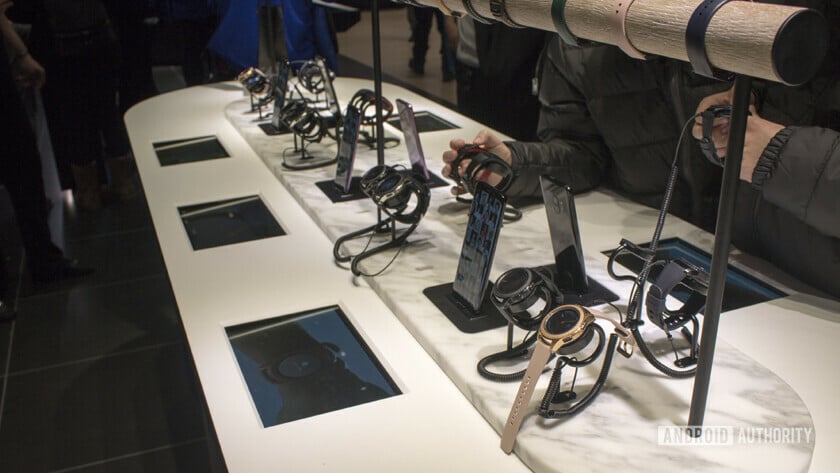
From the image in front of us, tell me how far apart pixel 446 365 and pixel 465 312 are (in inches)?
5.8

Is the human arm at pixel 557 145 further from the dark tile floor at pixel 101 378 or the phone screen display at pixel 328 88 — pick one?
the phone screen display at pixel 328 88

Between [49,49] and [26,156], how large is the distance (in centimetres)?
104

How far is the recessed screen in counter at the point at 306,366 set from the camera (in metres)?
1.16

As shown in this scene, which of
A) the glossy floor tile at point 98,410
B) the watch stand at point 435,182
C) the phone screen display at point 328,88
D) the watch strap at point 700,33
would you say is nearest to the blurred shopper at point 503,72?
the phone screen display at point 328,88

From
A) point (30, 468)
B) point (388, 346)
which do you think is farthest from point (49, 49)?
point (388, 346)

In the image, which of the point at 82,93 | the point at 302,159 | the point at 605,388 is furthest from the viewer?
the point at 82,93

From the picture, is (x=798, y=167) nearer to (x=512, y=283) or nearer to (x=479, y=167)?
(x=512, y=283)

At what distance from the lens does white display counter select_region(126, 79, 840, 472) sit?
3.25ft

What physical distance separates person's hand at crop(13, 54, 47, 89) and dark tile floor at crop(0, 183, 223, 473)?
0.81 meters

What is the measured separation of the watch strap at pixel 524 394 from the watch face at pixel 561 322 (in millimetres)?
21

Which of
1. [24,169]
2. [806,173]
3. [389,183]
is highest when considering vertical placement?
[806,173]

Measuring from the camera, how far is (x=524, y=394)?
989mm

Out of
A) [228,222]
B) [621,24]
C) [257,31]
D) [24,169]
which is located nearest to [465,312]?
[621,24]

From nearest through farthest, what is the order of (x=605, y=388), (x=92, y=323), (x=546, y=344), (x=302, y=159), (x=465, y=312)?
1. (x=546, y=344)
2. (x=605, y=388)
3. (x=465, y=312)
4. (x=302, y=159)
5. (x=92, y=323)
